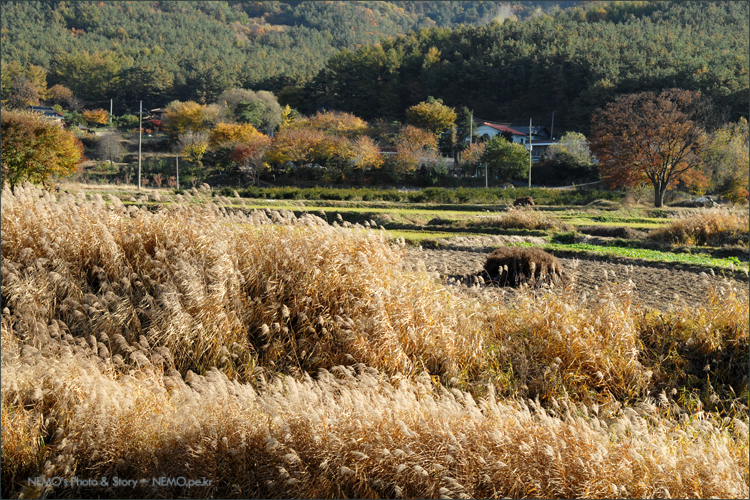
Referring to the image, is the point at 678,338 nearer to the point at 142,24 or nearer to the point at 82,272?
the point at 82,272

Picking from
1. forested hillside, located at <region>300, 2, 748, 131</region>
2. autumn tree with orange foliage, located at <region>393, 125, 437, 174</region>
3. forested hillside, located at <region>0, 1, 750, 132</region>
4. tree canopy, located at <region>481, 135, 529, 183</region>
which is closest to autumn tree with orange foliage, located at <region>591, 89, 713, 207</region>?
tree canopy, located at <region>481, 135, 529, 183</region>

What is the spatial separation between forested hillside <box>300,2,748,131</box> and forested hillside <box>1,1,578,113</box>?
8033 millimetres

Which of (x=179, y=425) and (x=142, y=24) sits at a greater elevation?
(x=142, y=24)

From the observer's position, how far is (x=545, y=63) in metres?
78.1

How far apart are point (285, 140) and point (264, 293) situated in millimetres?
49236

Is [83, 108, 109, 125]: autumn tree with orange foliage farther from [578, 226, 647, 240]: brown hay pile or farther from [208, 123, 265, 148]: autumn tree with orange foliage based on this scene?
→ [578, 226, 647, 240]: brown hay pile

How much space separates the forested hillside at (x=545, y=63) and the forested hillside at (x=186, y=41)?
26.4 ft

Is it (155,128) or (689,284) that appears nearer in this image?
(689,284)

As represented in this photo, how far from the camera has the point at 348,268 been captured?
668 centimetres

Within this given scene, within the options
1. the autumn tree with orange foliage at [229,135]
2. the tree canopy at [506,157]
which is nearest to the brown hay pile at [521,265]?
the tree canopy at [506,157]

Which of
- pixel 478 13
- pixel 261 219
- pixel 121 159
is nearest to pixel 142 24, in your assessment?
pixel 121 159

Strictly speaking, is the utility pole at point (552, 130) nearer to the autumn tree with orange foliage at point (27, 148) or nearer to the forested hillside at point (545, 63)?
the forested hillside at point (545, 63)

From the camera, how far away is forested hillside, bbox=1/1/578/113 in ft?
245

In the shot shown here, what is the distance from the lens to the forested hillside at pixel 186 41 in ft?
245
